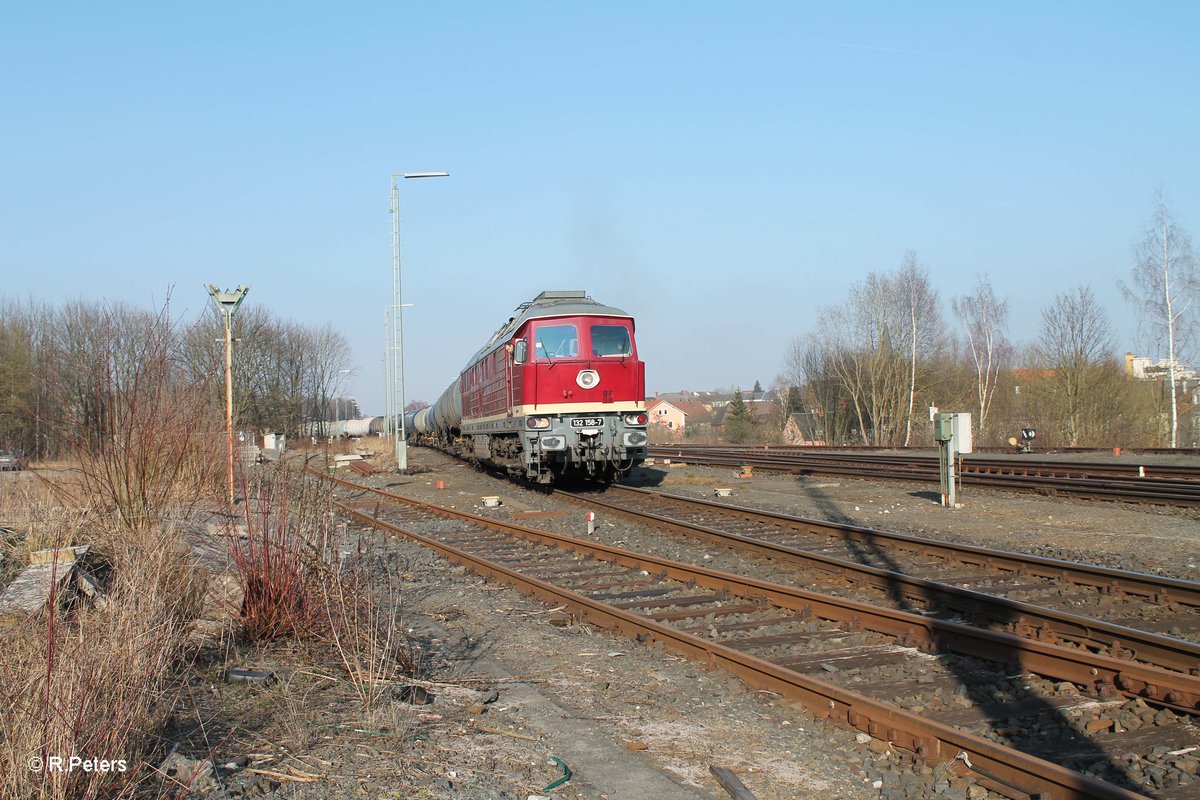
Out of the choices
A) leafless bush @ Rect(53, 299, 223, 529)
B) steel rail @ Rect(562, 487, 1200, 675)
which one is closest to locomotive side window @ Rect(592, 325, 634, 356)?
steel rail @ Rect(562, 487, 1200, 675)

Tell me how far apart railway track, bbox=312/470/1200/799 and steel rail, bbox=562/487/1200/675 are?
44cm

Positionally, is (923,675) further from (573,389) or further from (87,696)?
(573,389)

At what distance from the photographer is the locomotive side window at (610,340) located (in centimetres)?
1734

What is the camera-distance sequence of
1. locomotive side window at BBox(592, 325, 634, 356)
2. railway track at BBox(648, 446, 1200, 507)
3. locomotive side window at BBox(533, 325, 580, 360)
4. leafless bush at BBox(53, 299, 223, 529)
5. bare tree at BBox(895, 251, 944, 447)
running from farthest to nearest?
bare tree at BBox(895, 251, 944, 447)
locomotive side window at BBox(592, 325, 634, 356)
locomotive side window at BBox(533, 325, 580, 360)
railway track at BBox(648, 446, 1200, 507)
leafless bush at BBox(53, 299, 223, 529)

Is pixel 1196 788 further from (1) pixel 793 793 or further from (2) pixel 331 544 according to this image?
(2) pixel 331 544

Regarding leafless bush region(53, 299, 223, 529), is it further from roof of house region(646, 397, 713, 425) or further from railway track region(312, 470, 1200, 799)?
roof of house region(646, 397, 713, 425)

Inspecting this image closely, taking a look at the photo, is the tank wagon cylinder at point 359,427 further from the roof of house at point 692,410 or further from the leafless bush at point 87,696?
the leafless bush at point 87,696

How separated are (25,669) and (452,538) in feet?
29.2

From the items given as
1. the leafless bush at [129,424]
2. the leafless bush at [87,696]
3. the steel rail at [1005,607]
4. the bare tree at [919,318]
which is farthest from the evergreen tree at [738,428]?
the leafless bush at [87,696]

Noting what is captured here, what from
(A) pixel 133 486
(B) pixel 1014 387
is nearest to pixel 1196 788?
(A) pixel 133 486

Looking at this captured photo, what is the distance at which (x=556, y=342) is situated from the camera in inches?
675

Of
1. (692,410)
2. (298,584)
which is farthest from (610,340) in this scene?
(692,410)

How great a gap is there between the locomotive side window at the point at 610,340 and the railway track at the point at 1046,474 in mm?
6364

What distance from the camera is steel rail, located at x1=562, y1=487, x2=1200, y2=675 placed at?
18.9 ft
